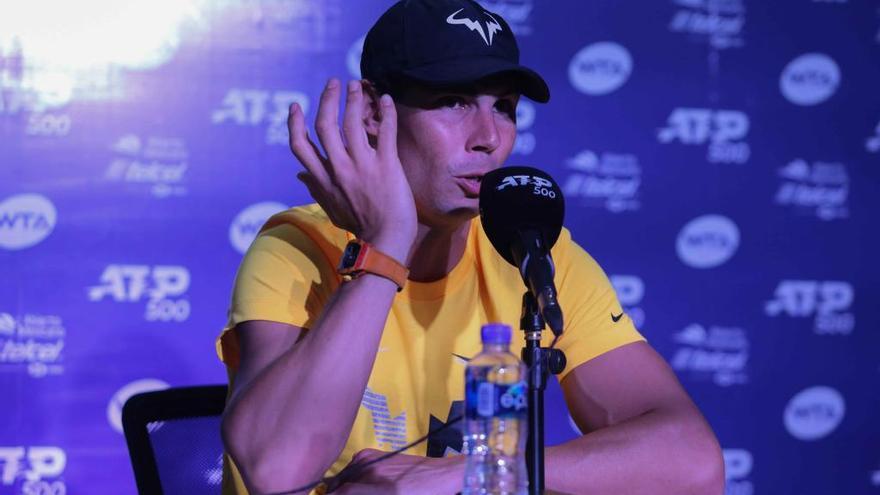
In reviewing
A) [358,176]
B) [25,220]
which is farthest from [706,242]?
[358,176]

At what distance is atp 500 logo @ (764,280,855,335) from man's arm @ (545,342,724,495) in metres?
2.48

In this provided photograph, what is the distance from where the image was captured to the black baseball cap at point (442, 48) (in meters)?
2.03

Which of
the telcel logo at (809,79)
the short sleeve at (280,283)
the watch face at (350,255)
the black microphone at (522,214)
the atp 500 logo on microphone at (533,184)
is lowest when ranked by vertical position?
the short sleeve at (280,283)

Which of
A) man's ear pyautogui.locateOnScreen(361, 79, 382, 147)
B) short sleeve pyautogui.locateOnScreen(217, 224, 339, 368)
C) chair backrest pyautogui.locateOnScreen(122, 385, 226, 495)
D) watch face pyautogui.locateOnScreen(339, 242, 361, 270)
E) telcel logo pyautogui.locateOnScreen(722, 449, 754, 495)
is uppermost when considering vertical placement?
man's ear pyautogui.locateOnScreen(361, 79, 382, 147)

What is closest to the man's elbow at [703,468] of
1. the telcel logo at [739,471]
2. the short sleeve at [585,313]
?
the short sleeve at [585,313]

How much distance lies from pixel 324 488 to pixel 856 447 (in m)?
3.37

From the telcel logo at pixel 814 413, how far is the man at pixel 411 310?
2.52 metres

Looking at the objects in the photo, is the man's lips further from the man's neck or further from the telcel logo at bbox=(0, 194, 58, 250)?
the telcel logo at bbox=(0, 194, 58, 250)

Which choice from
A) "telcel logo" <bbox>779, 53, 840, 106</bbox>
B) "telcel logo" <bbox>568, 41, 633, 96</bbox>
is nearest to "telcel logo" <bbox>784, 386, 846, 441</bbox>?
"telcel logo" <bbox>779, 53, 840, 106</bbox>

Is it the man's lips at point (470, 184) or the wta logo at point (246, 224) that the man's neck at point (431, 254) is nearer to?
the man's lips at point (470, 184)

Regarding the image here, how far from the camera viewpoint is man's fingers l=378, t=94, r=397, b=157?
6.23ft

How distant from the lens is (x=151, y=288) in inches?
152

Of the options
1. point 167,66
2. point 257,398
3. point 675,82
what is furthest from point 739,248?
point 257,398

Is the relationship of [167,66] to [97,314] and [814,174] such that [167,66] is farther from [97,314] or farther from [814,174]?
[814,174]
